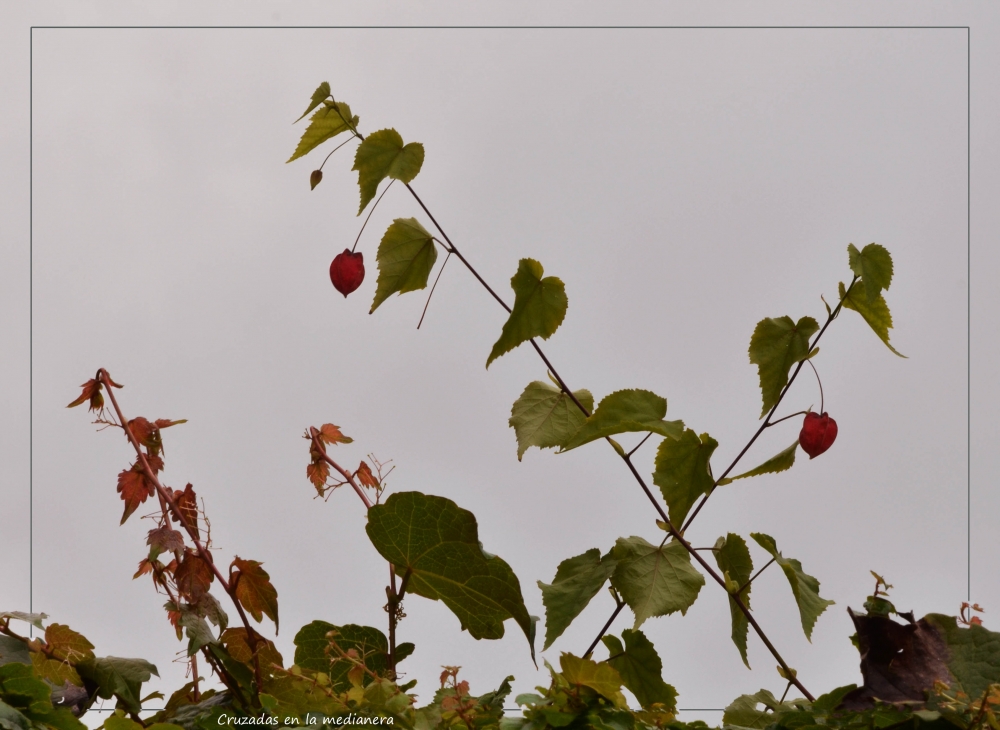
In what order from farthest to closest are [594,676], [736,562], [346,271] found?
[346,271], [736,562], [594,676]

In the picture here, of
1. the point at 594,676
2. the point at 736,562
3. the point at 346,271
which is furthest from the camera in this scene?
the point at 346,271

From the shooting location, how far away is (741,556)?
1.35ft

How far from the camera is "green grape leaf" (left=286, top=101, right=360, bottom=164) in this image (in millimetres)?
480

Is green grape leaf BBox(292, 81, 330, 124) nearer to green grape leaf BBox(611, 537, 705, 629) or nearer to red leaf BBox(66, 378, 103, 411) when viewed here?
red leaf BBox(66, 378, 103, 411)

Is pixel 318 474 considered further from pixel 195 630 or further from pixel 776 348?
pixel 776 348

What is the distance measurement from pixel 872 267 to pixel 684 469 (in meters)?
0.14

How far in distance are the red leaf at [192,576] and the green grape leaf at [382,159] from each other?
0.66 feet

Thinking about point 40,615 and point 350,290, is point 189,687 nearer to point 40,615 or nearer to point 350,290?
point 40,615

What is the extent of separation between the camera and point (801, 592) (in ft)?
1.23

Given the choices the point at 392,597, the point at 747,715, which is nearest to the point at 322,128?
the point at 392,597

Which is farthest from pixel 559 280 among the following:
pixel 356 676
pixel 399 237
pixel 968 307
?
pixel 968 307

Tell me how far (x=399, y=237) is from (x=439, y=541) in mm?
182

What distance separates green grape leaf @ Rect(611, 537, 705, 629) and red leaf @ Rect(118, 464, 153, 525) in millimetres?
227

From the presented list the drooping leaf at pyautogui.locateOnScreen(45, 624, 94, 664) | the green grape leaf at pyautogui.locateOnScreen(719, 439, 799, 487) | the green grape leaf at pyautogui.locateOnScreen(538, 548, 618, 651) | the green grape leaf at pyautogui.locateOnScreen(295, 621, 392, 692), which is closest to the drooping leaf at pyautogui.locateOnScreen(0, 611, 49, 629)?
the drooping leaf at pyautogui.locateOnScreen(45, 624, 94, 664)
